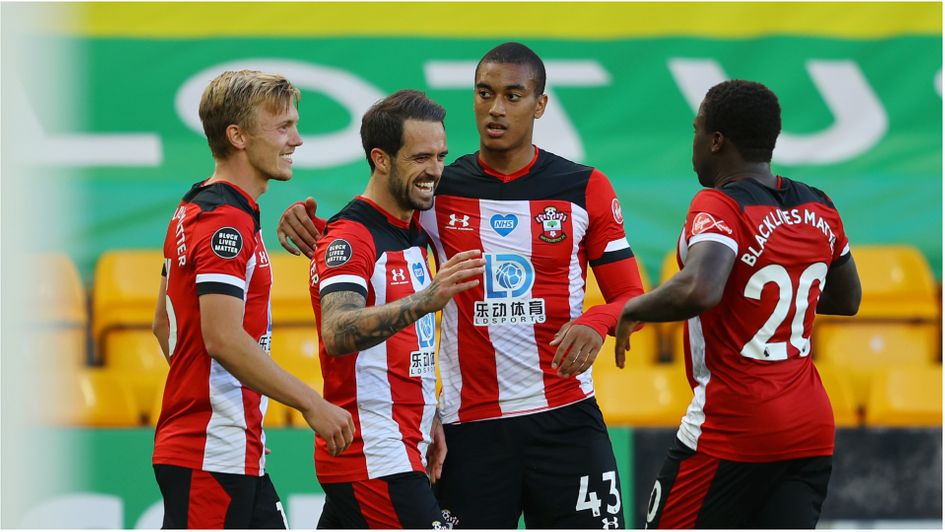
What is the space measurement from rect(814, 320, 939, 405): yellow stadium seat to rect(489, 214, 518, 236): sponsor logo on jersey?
13.0ft

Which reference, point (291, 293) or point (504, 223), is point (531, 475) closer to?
point (504, 223)

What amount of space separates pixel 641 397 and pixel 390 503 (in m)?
3.16

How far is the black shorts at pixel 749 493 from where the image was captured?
400 cm

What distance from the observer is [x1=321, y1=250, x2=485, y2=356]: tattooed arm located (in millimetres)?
3619

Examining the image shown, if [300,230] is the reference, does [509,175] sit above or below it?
above

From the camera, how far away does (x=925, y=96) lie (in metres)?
7.86

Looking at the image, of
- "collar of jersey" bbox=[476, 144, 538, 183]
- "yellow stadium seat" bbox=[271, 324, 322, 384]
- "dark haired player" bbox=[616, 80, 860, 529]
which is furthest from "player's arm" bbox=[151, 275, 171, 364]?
"yellow stadium seat" bbox=[271, 324, 322, 384]

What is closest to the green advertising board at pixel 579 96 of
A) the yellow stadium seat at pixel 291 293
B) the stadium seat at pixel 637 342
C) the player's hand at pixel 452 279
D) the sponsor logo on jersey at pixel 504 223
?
the yellow stadium seat at pixel 291 293

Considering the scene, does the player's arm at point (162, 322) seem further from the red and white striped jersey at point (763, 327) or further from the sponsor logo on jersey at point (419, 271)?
the red and white striped jersey at point (763, 327)

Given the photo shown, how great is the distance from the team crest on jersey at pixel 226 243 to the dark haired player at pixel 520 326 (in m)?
0.67

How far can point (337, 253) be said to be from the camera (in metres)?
3.89

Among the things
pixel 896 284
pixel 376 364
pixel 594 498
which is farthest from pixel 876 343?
pixel 376 364

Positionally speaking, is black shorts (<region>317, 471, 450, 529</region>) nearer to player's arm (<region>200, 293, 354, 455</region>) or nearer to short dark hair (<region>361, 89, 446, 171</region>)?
player's arm (<region>200, 293, 354, 455</region>)

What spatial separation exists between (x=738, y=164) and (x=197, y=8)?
481 centimetres
